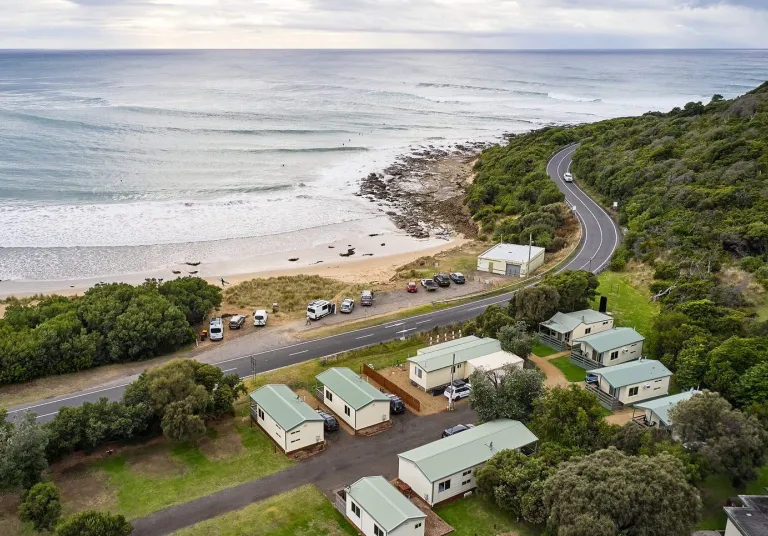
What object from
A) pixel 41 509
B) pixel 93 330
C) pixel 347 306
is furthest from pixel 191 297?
pixel 41 509

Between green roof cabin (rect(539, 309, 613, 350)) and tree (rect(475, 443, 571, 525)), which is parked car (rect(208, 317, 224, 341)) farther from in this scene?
tree (rect(475, 443, 571, 525))

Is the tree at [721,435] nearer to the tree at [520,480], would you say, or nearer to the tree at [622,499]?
the tree at [622,499]

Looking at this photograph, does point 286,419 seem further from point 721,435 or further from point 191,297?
point 721,435

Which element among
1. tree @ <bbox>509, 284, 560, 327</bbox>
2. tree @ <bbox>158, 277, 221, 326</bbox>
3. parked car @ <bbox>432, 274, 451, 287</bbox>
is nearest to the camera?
tree @ <bbox>509, 284, 560, 327</bbox>

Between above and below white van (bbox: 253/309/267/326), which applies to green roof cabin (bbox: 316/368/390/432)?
above

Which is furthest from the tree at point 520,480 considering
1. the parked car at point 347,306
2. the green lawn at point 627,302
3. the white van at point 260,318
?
the white van at point 260,318

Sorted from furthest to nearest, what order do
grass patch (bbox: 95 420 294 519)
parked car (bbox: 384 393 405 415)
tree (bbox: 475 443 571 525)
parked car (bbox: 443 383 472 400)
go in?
parked car (bbox: 443 383 472 400) → parked car (bbox: 384 393 405 415) → grass patch (bbox: 95 420 294 519) → tree (bbox: 475 443 571 525)

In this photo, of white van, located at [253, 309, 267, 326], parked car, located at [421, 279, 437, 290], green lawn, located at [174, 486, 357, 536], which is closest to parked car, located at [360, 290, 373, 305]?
parked car, located at [421, 279, 437, 290]
